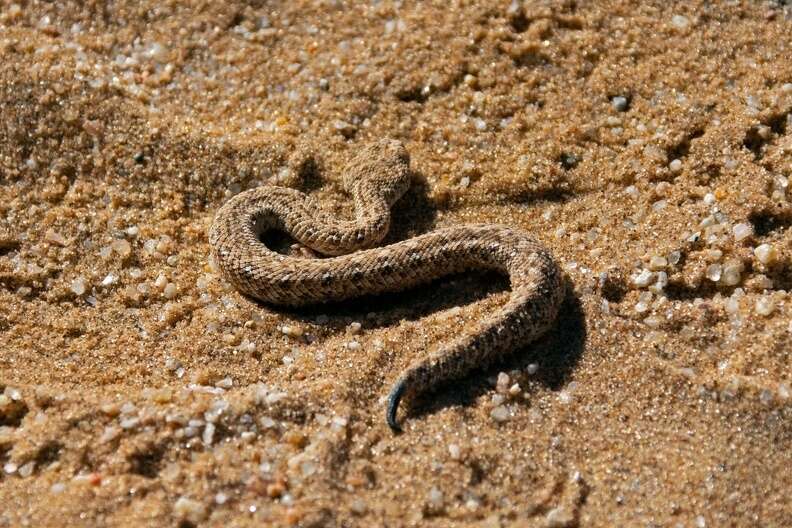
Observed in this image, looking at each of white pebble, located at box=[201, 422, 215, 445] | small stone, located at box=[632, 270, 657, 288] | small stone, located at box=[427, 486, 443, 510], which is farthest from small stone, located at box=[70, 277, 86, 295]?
small stone, located at box=[632, 270, 657, 288]

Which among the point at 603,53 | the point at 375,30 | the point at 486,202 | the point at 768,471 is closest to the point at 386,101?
the point at 375,30

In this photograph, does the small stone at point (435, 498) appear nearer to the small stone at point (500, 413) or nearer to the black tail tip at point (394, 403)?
the black tail tip at point (394, 403)

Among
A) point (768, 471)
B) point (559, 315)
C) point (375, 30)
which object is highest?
point (375, 30)

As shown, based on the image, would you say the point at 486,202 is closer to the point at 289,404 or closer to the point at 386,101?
the point at 386,101

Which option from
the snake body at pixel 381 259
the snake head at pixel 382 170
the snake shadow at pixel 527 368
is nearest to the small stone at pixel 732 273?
the snake shadow at pixel 527 368

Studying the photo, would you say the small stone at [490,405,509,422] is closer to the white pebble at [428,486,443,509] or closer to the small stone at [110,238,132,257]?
the white pebble at [428,486,443,509]
